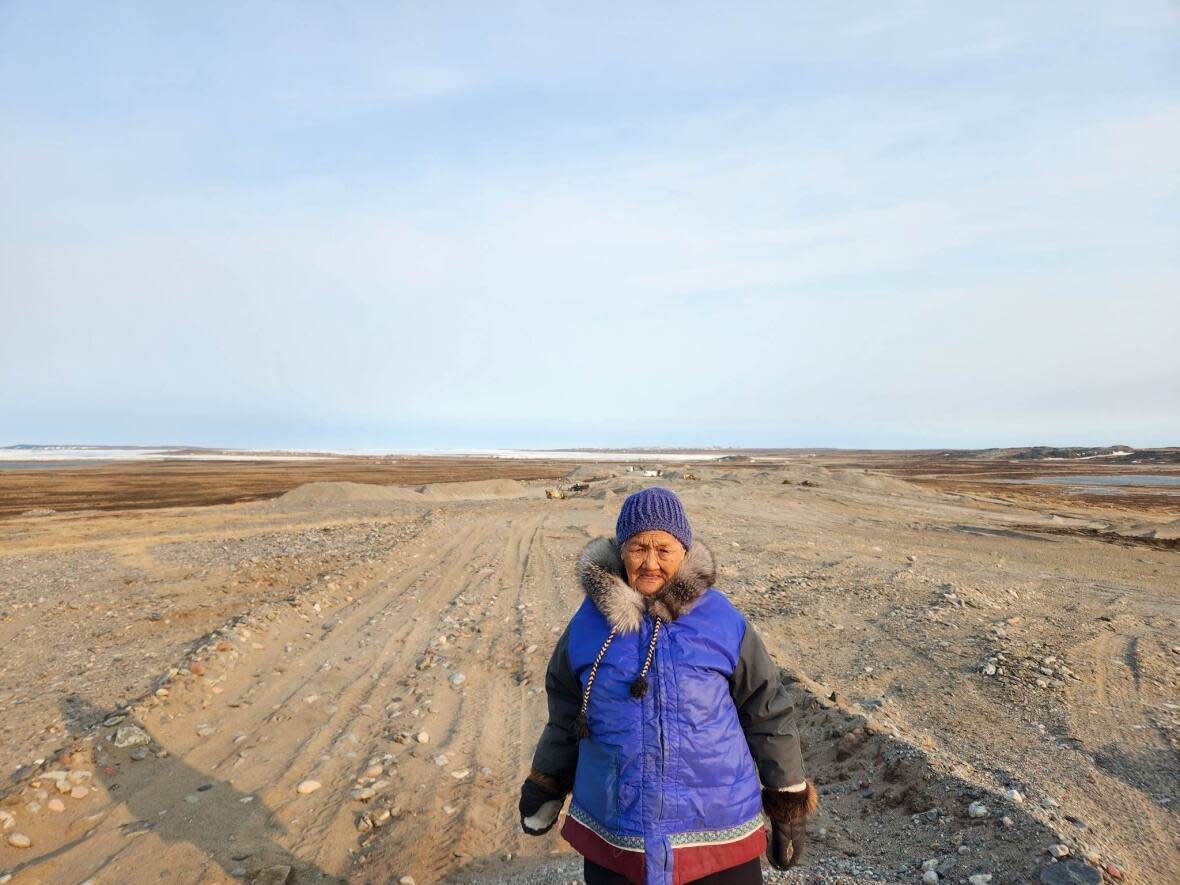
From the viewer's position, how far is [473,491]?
3575 cm

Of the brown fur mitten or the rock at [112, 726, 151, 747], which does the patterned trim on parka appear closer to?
the brown fur mitten

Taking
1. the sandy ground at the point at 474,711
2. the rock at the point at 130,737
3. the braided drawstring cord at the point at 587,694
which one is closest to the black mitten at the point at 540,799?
the braided drawstring cord at the point at 587,694

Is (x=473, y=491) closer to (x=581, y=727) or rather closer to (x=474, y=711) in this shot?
(x=474, y=711)

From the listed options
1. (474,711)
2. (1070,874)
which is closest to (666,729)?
(1070,874)

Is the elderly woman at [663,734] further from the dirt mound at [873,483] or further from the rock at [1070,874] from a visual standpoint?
the dirt mound at [873,483]

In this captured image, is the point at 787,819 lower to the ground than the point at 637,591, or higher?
lower

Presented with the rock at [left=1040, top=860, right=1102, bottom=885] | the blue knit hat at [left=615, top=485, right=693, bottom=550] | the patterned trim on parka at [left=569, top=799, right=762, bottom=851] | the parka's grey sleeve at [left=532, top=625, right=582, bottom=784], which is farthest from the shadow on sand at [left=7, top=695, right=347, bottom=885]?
the rock at [left=1040, top=860, right=1102, bottom=885]

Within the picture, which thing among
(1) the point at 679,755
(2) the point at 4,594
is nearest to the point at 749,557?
(1) the point at 679,755

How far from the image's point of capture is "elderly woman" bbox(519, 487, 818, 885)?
254 centimetres

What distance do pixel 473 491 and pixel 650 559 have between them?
33.5 meters

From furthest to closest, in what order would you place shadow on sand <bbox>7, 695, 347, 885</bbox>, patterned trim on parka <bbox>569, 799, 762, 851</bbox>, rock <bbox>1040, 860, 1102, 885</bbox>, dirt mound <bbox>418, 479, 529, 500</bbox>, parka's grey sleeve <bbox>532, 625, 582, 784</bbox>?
dirt mound <bbox>418, 479, 529, 500</bbox>
shadow on sand <bbox>7, 695, 347, 885</bbox>
rock <bbox>1040, 860, 1102, 885</bbox>
parka's grey sleeve <bbox>532, 625, 582, 784</bbox>
patterned trim on parka <bbox>569, 799, 762, 851</bbox>

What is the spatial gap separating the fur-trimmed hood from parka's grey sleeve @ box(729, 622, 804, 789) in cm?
31

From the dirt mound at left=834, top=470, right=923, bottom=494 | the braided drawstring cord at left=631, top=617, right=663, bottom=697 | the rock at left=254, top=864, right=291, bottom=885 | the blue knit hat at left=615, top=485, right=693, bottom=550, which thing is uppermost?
the blue knit hat at left=615, top=485, right=693, bottom=550

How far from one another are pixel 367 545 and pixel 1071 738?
1449 centimetres
